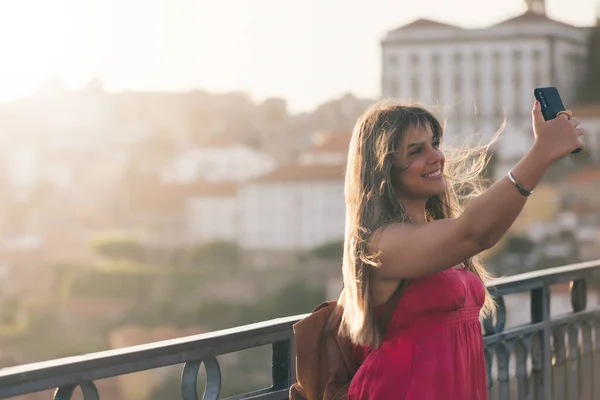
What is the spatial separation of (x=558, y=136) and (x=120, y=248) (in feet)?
196

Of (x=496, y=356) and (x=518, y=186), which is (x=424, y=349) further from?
(x=496, y=356)

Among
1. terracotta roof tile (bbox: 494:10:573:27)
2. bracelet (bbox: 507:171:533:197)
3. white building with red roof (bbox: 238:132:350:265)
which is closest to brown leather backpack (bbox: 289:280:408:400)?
bracelet (bbox: 507:171:533:197)

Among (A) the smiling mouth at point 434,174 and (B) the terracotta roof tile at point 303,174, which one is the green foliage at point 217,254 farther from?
(A) the smiling mouth at point 434,174

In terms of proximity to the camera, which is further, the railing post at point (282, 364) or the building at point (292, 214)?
the building at point (292, 214)

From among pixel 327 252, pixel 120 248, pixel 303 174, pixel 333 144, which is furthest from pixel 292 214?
pixel 120 248

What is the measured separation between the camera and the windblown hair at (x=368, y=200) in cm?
156

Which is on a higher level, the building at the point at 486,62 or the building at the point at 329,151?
the building at the point at 486,62

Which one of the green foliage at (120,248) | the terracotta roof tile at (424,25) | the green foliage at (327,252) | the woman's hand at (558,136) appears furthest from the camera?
the terracotta roof tile at (424,25)

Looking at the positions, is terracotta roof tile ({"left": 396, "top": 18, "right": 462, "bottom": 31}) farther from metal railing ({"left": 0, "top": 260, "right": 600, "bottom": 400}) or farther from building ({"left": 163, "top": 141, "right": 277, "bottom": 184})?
metal railing ({"left": 0, "top": 260, "right": 600, "bottom": 400})

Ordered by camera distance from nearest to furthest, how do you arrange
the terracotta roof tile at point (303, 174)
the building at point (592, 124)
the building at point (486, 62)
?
the terracotta roof tile at point (303, 174) → the building at point (592, 124) → the building at point (486, 62)

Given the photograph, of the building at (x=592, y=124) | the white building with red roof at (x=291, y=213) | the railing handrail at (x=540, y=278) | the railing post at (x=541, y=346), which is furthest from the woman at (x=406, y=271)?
the building at (x=592, y=124)

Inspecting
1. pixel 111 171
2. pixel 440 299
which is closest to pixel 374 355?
pixel 440 299

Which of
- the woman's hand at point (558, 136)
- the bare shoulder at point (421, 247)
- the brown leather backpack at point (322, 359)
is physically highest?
the woman's hand at point (558, 136)

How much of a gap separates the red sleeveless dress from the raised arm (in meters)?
0.07
